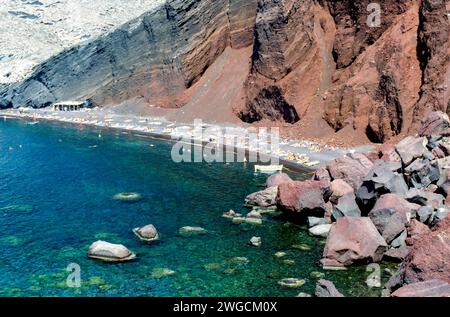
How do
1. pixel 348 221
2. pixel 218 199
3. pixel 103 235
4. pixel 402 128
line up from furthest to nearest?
1. pixel 402 128
2. pixel 218 199
3. pixel 103 235
4. pixel 348 221

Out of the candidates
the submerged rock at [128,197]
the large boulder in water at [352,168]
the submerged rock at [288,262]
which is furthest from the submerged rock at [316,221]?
the submerged rock at [128,197]

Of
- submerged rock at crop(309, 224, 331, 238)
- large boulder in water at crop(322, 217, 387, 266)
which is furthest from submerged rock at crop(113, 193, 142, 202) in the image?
large boulder in water at crop(322, 217, 387, 266)

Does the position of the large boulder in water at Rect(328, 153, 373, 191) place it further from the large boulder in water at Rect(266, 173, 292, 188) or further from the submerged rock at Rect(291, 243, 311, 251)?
the submerged rock at Rect(291, 243, 311, 251)

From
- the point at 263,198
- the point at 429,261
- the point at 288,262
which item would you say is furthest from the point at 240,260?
the point at 263,198

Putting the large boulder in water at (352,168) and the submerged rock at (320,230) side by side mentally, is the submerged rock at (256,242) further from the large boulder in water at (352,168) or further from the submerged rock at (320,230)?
the large boulder in water at (352,168)

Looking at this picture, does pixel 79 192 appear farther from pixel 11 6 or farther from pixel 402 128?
pixel 11 6

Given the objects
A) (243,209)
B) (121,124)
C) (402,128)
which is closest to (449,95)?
(402,128)

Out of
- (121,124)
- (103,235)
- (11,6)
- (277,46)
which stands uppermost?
(11,6)
